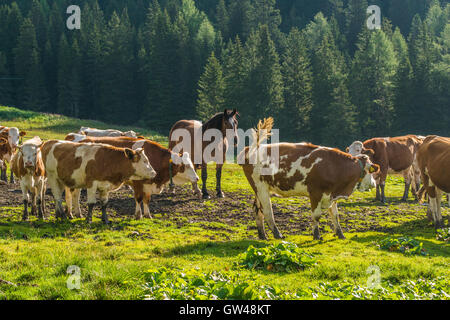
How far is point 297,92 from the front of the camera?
66.2 m

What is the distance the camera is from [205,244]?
37.3 ft

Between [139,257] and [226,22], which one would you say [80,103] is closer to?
[226,22]

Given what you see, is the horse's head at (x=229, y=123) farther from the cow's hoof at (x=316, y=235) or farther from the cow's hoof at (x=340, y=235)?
the cow's hoof at (x=316, y=235)

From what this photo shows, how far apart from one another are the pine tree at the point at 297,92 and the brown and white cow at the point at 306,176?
172 ft

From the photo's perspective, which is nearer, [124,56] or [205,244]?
[205,244]

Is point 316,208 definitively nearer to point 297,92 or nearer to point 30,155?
point 30,155

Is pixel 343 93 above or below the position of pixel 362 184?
above

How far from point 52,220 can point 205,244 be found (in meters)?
5.12

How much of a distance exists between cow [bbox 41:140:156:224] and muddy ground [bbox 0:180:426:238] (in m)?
1.58

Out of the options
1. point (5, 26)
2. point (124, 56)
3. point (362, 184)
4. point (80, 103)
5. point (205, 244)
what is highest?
point (5, 26)

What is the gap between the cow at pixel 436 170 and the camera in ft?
46.1

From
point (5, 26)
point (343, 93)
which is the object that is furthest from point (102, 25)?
point (343, 93)

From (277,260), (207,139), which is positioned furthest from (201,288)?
(207,139)
